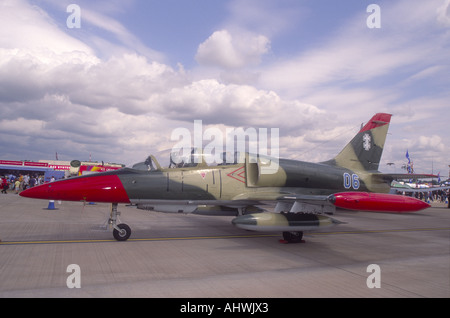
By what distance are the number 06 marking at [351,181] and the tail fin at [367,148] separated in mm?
985

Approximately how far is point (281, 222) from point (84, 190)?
506cm

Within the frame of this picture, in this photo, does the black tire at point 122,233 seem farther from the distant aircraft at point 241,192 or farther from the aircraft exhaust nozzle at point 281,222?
the aircraft exhaust nozzle at point 281,222

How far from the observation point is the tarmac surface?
4625mm

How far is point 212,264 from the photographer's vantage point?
6.20 meters

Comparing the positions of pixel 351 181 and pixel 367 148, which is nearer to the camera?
pixel 351 181

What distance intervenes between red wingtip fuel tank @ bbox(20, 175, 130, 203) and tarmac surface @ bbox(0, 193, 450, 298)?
1157 millimetres

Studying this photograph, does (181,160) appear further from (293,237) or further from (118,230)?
(293,237)

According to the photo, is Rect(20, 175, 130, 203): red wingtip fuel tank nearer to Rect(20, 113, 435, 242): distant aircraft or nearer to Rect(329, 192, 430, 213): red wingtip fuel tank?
Rect(20, 113, 435, 242): distant aircraft

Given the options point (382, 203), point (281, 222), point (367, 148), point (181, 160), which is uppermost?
point (367, 148)

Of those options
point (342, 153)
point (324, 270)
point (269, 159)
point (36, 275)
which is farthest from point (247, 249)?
point (342, 153)

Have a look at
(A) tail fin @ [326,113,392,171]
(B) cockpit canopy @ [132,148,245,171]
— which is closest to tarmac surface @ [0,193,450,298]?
(B) cockpit canopy @ [132,148,245,171]

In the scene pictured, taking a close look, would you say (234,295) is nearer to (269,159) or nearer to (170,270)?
(170,270)

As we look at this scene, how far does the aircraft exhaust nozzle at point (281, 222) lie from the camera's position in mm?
7852

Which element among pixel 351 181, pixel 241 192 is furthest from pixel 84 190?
pixel 351 181
